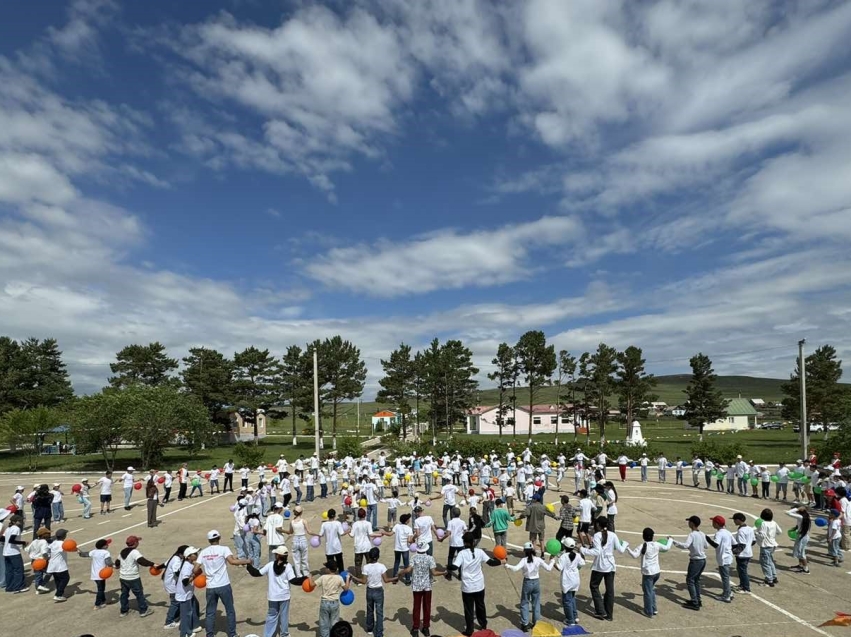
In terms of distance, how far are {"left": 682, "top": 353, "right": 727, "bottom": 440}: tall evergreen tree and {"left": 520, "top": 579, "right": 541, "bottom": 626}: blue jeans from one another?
62.0m

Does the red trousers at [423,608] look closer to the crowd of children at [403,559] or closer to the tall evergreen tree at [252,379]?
the crowd of children at [403,559]

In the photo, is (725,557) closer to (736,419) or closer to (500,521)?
(500,521)

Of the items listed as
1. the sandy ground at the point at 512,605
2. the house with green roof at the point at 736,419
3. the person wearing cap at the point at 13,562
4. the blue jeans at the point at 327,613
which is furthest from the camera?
the house with green roof at the point at 736,419

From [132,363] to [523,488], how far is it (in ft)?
207

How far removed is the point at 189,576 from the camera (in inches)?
366

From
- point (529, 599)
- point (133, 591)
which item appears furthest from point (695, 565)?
point (133, 591)

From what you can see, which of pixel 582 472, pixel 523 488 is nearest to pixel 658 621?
pixel 523 488

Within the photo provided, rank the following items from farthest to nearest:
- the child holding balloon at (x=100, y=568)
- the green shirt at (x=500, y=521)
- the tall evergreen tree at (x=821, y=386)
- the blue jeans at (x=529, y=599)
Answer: the tall evergreen tree at (x=821, y=386) < the green shirt at (x=500, y=521) < the child holding balloon at (x=100, y=568) < the blue jeans at (x=529, y=599)

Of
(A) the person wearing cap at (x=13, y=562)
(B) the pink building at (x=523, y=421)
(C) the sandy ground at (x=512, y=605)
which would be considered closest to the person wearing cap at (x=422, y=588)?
(C) the sandy ground at (x=512, y=605)

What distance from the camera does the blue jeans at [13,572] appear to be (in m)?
12.2

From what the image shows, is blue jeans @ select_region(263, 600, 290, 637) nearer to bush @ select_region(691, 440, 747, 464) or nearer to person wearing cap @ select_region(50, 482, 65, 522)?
person wearing cap @ select_region(50, 482, 65, 522)

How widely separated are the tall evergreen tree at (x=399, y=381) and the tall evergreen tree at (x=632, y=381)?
24.4m

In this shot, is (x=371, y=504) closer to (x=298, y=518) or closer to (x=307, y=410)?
(x=298, y=518)

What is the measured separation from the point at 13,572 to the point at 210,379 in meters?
53.3
